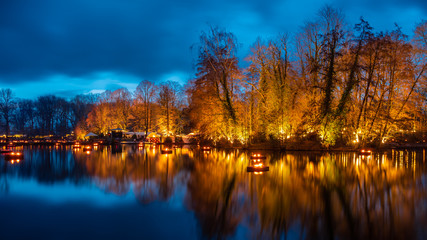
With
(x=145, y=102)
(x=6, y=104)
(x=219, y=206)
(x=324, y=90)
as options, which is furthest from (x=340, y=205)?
(x=6, y=104)

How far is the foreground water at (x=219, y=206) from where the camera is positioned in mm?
→ 4949

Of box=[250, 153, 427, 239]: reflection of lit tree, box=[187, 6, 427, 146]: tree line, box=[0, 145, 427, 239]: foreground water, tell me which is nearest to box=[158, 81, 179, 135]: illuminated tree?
box=[187, 6, 427, 146]: tree line

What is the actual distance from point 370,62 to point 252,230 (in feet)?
73.1

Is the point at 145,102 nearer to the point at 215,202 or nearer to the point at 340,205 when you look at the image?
the point at 215,202

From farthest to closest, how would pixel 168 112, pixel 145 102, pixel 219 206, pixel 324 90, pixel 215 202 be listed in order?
pixel 145 102, pixel 168 112, pixel 324 90, pixel 215 202, pixel 219 206

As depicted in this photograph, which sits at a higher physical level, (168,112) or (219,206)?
(168,112)

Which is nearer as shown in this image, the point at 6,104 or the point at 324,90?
the point at 324,90

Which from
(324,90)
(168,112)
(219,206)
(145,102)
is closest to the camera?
(219,206)

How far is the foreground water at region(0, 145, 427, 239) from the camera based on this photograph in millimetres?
4949

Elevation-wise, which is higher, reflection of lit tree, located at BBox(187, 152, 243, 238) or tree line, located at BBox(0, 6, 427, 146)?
tree line, located at BBox(0, 6, 427, 146)

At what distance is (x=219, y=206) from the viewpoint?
21.2ft

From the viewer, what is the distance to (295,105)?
1064 inches

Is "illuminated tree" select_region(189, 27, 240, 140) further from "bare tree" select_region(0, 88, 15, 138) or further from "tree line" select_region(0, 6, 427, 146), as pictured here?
"bare tree" select_region(0, 88, 15, 138)

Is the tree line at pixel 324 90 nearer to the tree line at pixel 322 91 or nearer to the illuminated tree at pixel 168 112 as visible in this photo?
the tree line at pixel 322 91
